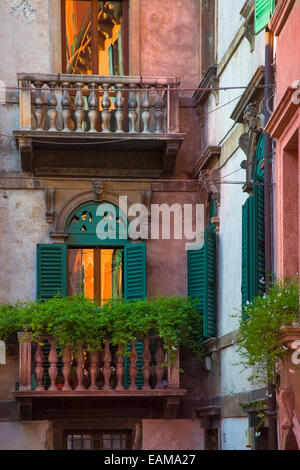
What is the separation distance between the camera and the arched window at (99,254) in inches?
714

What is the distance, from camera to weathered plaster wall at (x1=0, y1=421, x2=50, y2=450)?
57.1ft

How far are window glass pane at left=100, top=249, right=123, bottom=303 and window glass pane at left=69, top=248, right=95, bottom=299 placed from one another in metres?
0.18

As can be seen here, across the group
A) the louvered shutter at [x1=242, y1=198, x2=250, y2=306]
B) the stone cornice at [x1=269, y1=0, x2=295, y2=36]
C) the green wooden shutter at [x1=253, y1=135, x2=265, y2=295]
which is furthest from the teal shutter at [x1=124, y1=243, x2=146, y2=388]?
the stone cornice at [x1=269, y1=0, x2=295, y2=36]

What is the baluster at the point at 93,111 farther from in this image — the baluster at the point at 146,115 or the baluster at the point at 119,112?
the baluster at the point at 146,115

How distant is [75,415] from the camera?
1756cm

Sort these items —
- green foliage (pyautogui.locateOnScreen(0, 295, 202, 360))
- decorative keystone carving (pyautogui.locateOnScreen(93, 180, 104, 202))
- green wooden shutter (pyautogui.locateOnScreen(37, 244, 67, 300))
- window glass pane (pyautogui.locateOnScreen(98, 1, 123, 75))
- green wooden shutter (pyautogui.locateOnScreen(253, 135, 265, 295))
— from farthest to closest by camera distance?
window glass pane (pyautogui.locateOnScreen(98, 1, 123, 75))
decorative keystone carving (pyautogui.locateOnScreen(93, 180, 104, 202))
green wooden shutter (pyautogui.locateOnScreen(37, 244, 67, 300))
green foliage (pyautogui.locateOnScreen(0, 295, 202, 360))
green wooden shutter (pyautogui.locateOnScreen(253, 135, 265, 295))

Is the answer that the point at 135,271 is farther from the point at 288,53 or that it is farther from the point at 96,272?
the point at 288,53

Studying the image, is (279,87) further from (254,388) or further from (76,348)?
(76,348)

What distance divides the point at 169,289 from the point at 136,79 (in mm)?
3356

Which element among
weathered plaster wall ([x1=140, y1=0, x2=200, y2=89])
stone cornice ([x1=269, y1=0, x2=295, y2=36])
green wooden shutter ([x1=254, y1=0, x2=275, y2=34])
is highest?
weathered plaster wall ([x1=140, y1=0, x2=200, y2=89])

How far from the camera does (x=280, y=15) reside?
12648mm

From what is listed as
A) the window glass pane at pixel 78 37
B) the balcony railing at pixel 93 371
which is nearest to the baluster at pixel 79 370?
the balcony railing at pixel 93 371

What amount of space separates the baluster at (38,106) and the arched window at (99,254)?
1.57 meters

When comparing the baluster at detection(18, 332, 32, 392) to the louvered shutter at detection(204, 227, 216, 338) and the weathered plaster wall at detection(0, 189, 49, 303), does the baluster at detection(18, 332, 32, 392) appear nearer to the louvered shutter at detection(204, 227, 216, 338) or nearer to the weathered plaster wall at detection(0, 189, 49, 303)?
the weathered plaster wall at detection(0, 189, 49, 303)
